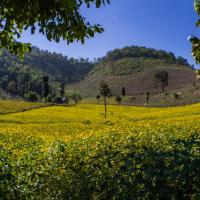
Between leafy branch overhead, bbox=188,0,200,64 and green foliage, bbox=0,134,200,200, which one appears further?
leafy branch overhead, bbox=188,0,200,64

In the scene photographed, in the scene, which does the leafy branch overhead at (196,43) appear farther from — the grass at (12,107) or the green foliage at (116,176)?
the grass at (12,107)

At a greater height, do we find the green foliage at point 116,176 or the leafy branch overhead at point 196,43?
the leafy branch overhead at point 196,43

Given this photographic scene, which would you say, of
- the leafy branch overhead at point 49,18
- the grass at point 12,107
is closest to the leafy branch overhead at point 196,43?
the leafy branch overhead at point 49,18

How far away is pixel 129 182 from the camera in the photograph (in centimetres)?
986

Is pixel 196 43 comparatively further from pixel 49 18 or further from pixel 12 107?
pixel 12 107

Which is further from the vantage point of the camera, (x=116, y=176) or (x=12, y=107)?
(x=12, y=107)

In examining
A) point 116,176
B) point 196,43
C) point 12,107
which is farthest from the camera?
point 12,107

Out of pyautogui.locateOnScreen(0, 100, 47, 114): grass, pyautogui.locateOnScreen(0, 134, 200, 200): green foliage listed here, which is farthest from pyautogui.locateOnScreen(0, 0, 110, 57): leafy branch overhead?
pyautogui.locateOnScreen(0, 100, 47, 114): grass

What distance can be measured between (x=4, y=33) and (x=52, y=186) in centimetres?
408

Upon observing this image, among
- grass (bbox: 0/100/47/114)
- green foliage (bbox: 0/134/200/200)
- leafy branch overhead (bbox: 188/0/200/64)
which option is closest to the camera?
green foliage (bbox: 0/134/200/200)

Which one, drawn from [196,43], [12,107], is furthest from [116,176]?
[12,107]

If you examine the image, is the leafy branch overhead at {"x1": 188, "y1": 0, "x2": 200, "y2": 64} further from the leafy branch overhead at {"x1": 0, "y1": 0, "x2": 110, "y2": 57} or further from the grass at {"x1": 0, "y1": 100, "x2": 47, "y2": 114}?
the grass at {"x1": 0, "y1": 100, "x2": 47, "y2": 114}

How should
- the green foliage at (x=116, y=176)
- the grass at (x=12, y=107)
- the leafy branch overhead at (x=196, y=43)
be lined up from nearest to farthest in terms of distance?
the green foliage at (x=116, y=176) < the leafy branch overhead at (x=196, y=43) < the grass at (x=12, y=107)

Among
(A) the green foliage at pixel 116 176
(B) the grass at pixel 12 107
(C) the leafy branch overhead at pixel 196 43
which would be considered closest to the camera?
(A) the green foliage at pixel 116 176
